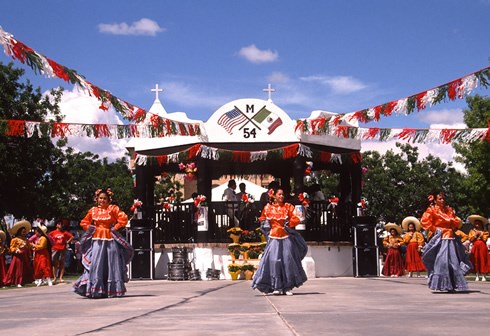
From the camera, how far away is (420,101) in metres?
20.4

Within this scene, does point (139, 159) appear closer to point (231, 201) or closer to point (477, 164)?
point (231, 201)

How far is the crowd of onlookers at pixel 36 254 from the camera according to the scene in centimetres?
2686

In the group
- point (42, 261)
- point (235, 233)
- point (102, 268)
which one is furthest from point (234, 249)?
point (102, 268)

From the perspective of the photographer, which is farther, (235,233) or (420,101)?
(235,233)

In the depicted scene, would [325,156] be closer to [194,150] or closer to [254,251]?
[254,251]

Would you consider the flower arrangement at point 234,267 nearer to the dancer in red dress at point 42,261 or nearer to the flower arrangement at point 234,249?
the flower arrangement at point 234,249

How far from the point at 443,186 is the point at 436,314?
5700 centimetres

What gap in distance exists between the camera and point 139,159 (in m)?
30.1

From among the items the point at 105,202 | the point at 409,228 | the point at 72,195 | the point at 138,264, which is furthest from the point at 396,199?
the point at 105,202

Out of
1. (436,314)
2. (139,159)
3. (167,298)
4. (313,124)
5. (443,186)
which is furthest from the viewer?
(443,186)

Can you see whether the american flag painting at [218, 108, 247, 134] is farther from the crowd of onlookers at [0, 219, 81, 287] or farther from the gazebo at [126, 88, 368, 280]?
the crowd of onlookers at [0, 219, 81, 287]

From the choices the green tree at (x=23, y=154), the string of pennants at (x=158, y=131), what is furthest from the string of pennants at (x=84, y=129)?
the green tree at (x=23, y=154)

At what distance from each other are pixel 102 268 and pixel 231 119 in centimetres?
1222

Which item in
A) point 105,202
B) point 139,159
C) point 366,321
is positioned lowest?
point 366,321
